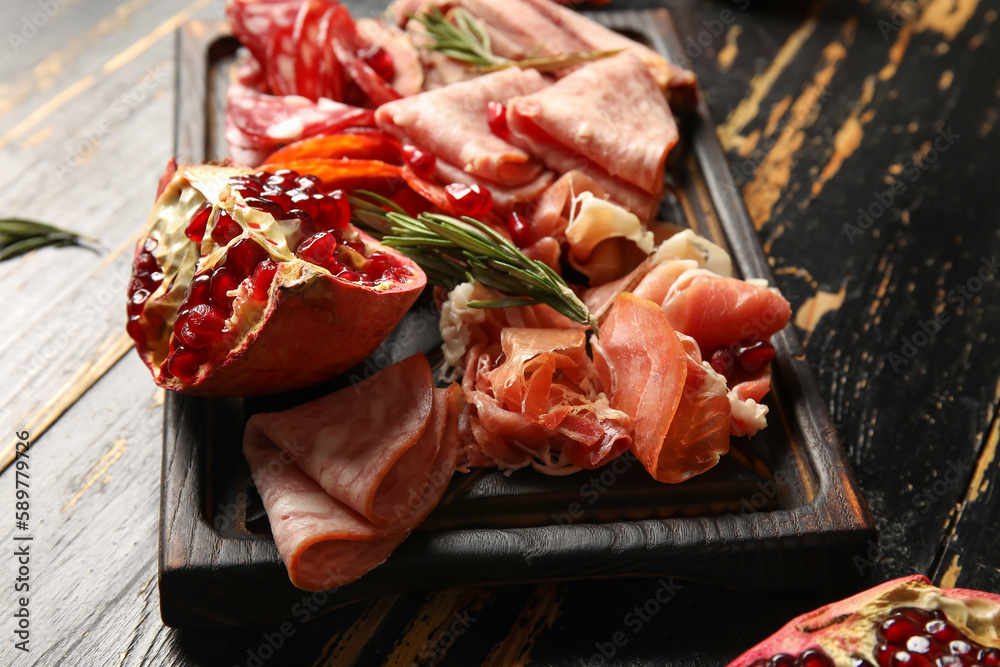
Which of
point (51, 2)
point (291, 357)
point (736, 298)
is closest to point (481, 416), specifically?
point (291, 357)

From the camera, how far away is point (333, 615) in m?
1.57

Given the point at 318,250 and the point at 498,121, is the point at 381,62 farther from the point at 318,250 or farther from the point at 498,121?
the point at 318,250

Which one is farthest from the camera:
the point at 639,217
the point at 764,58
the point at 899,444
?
the point at 764,58

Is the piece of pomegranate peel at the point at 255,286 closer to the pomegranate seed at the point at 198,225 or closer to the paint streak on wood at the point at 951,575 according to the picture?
the pomegranate seed at the point at 198,225

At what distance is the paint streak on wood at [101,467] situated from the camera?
68.5 inches

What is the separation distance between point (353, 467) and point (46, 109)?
1845 millimetres

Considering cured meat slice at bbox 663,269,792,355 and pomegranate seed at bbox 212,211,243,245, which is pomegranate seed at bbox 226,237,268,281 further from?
cured meat slice at bbox 663,269,792,355

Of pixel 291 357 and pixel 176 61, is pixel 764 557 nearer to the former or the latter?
pixel 291 357

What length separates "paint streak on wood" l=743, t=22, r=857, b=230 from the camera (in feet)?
7.90

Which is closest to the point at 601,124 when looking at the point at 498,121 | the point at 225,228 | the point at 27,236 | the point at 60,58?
the point at 498,121

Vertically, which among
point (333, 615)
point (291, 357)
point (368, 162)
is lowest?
point (333, 615)

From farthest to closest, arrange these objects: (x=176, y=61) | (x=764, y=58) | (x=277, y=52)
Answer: (x=764, y=58) < (x=176, y=61) < (x=277, y=52)

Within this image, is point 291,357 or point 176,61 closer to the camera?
point 291,357

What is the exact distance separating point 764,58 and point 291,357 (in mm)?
2093
